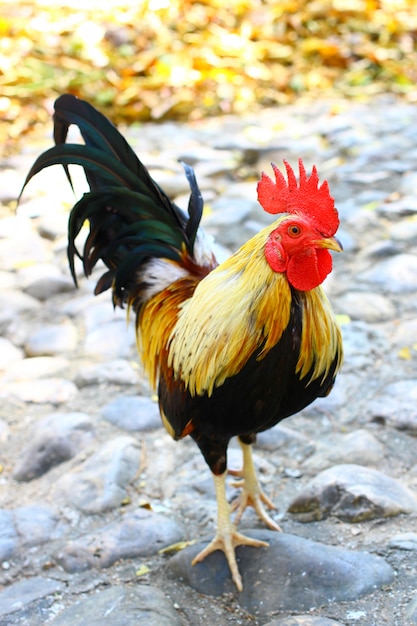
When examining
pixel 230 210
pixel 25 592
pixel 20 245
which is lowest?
pixel 25 592

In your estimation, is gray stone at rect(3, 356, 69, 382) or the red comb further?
gray stone at rect(3, 356, 69, 382)

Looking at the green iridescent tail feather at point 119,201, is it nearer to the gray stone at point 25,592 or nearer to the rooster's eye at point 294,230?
the rooster's eye at point 294,230

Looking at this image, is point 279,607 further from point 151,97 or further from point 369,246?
point 151,97

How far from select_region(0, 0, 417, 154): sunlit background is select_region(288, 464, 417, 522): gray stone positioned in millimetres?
5181

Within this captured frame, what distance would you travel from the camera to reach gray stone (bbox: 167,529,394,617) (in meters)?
2.39

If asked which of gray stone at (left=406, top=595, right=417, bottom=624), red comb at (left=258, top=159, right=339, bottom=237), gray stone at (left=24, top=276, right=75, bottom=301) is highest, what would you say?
red comb at (left=258, top=159, right=339, bottom=237)

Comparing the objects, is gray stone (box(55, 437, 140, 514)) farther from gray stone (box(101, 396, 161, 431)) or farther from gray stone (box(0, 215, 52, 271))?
gray stone (box(0, 215, 52, 271))

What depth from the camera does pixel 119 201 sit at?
9.18 feet

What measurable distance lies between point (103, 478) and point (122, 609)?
77 cm

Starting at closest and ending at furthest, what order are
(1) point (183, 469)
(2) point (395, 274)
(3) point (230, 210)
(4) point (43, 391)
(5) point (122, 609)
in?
1. (5) point (122, 609)
2. (1) point (183, 469)
3. (4) point (43, 391)
4. (2) point (395, 274)
5. (3) point (230, 210)

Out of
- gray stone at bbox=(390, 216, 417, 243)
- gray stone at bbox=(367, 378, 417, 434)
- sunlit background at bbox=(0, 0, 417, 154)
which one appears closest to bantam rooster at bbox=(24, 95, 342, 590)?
gray stone at bbox=(367, 378, 417, 434)

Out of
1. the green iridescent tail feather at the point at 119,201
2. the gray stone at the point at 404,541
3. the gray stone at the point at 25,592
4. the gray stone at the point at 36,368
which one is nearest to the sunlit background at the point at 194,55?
the gray stone at the point at 36,368

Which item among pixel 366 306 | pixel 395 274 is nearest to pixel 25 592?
pixel 366 306

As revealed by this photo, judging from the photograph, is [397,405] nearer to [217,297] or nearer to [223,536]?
[223,536]
